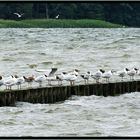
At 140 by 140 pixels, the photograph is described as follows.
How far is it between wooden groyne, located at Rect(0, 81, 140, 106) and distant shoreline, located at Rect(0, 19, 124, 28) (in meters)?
78.6

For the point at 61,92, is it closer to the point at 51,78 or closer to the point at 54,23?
the point at 51,78

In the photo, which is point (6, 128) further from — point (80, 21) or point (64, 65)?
point (80, 21)

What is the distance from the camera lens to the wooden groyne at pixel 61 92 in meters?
24.5

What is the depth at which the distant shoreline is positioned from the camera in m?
108

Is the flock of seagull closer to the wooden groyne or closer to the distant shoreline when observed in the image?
the wooden groyne

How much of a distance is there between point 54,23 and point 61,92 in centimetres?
8616

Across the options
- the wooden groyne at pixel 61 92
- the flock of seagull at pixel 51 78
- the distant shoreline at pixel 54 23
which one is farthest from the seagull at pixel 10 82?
the distant shoreline at pixel 54 23

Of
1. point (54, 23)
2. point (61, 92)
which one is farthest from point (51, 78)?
point (54, 23)

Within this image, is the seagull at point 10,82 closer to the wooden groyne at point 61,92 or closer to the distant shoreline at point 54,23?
the wooden groyne at point 61,92

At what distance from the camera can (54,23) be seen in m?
112

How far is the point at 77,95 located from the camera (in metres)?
27.0

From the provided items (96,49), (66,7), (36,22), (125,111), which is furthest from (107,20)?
(125,111)

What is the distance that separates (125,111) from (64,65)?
1819 centimetres

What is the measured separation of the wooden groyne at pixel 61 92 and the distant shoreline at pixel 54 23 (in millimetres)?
78565
